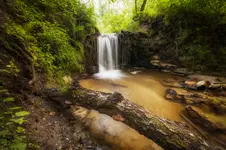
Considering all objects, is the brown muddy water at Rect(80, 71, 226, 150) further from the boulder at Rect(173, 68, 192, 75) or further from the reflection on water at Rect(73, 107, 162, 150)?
the boulder at Rect(173, 68, 192, 75)

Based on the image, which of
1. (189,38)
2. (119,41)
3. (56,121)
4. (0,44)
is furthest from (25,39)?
(189,38)

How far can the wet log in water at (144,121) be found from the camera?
1.49 meters

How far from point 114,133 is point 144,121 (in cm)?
83

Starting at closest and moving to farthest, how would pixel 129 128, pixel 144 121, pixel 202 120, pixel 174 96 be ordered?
pixel 144 121 < pixel 129 128 < pixel 202 120 < pixel 174 96

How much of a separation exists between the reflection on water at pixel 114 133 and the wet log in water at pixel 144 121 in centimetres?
46

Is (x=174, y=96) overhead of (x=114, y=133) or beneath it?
overhead

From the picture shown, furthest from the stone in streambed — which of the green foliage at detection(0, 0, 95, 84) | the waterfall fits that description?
the waterfall

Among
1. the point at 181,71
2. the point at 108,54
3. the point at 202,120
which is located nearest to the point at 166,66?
the point at 181,71

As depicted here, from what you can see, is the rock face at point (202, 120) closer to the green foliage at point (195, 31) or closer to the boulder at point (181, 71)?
the boulder at point (181, 71)

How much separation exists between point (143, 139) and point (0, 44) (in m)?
2.87

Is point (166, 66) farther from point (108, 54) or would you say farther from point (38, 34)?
point (38, 34)

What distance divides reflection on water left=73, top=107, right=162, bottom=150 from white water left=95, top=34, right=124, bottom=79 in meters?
5.22

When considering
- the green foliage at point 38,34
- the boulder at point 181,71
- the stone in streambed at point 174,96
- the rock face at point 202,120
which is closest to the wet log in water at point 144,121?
the green foliage at point 38,34

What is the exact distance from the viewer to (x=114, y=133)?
231 cm
